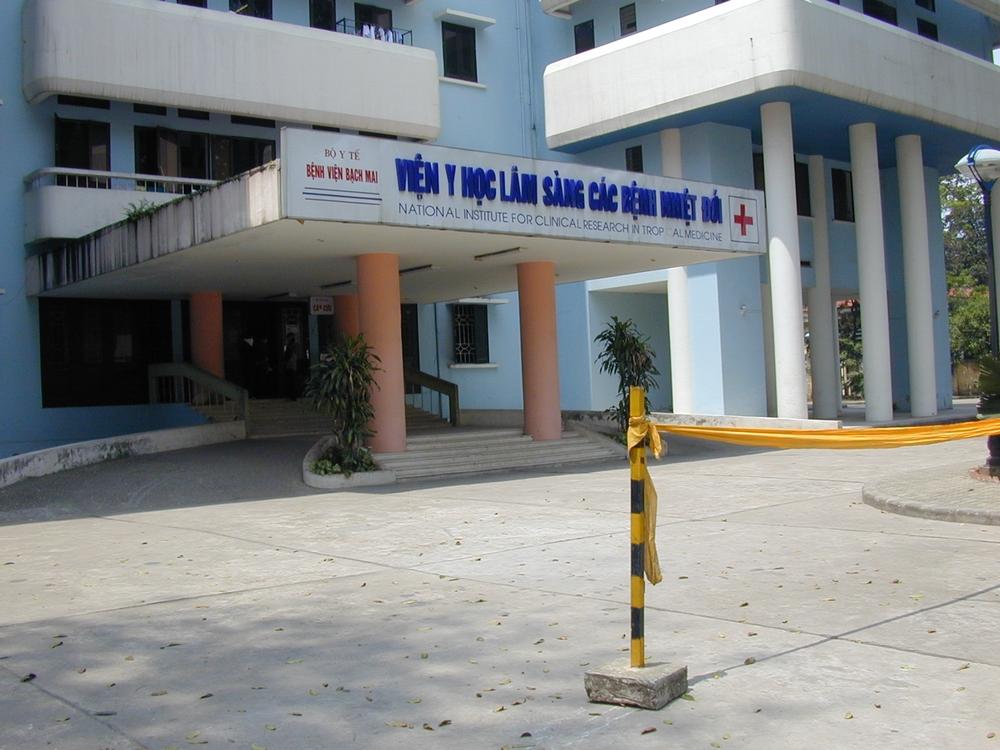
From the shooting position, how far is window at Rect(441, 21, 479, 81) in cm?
2805

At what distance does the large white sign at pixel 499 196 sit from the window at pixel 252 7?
11.3 m

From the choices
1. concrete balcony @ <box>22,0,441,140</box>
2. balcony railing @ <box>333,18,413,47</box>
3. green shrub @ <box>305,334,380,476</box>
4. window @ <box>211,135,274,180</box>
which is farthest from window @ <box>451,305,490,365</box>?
green shrub @ <box>305,334,380,476</box>

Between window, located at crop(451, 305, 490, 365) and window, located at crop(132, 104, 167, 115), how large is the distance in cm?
924

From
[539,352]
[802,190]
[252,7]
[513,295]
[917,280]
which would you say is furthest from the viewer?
[513,295]

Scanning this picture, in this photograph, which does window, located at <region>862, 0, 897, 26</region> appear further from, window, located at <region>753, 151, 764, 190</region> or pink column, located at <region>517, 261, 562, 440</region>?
pink column, located at <region>517, 261, 562, 440</region>

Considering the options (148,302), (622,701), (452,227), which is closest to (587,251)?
(452,227)

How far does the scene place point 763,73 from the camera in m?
22.7

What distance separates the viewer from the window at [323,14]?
25.4 metres

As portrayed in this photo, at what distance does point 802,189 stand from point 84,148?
18.7m

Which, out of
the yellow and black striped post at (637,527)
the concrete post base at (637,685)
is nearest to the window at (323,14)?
the yellow and black striped post at (637,527)

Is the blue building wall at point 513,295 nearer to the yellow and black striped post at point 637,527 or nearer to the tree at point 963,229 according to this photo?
the yellow and black striped post at point 637,527

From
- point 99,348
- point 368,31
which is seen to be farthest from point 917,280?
point 99,348

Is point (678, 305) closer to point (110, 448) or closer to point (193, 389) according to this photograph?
point (193, 389)

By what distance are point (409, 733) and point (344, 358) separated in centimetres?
1213
